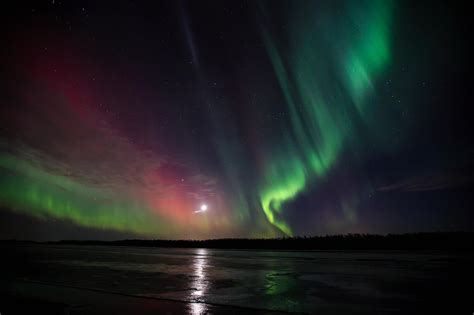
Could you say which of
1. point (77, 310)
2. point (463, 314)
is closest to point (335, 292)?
point (463, 314)

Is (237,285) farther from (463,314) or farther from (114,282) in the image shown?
(463,314)

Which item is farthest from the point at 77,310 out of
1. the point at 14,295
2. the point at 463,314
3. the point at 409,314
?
the point at 463,314

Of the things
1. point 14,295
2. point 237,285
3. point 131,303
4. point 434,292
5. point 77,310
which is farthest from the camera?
point 237,285

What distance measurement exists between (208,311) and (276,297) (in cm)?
299

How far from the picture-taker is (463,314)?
8.12 metres

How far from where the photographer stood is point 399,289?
12188 mm

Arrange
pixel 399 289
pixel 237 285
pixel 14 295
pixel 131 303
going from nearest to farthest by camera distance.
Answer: pixel 131 303, pixel 14 295, pixel 399 289, pixel 237 285

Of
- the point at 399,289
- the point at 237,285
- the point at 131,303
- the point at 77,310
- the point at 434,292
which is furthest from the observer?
the point at 237,285

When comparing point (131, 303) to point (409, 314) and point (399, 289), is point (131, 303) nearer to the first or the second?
point (409, 314)

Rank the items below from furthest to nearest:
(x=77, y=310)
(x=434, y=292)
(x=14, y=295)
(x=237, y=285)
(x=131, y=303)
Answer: (x=237, y=285)
(x=434, y=292)
(x=14, y=295)
(x=131, y=303)
(x=77, y=310)

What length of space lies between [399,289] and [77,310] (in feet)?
34.2

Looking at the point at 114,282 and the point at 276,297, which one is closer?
the point at 276,297

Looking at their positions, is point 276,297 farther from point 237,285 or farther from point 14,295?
point 14,295

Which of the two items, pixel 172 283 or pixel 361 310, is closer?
pixel 361 310
